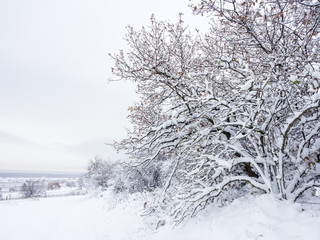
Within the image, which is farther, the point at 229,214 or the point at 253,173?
the point at 253,173

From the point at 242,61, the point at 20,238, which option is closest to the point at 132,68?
the point at 242,61

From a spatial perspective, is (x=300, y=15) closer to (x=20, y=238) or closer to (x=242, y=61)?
(x=242, y=61)

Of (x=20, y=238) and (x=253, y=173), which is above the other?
(x=253, y=173)

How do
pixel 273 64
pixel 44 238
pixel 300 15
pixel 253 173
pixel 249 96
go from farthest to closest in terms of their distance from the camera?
pixel 44 238 → pixel 253 173 → pixel 300 15 → pixel 249 96 → pixel 273 64

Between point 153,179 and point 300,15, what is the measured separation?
16.1m

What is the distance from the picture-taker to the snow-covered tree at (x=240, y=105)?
3.86m

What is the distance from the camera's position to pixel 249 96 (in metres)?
4.06

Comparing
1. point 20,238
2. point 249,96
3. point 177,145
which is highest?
point 249,96

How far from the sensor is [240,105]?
4.28 meters

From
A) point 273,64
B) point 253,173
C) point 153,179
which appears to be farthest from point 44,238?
point 273,64

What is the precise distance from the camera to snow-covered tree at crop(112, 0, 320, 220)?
3.86m

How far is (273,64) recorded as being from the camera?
3.76 meters

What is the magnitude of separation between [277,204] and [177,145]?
2797mm

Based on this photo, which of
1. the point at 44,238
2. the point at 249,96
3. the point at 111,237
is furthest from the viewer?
the point at 44,238
